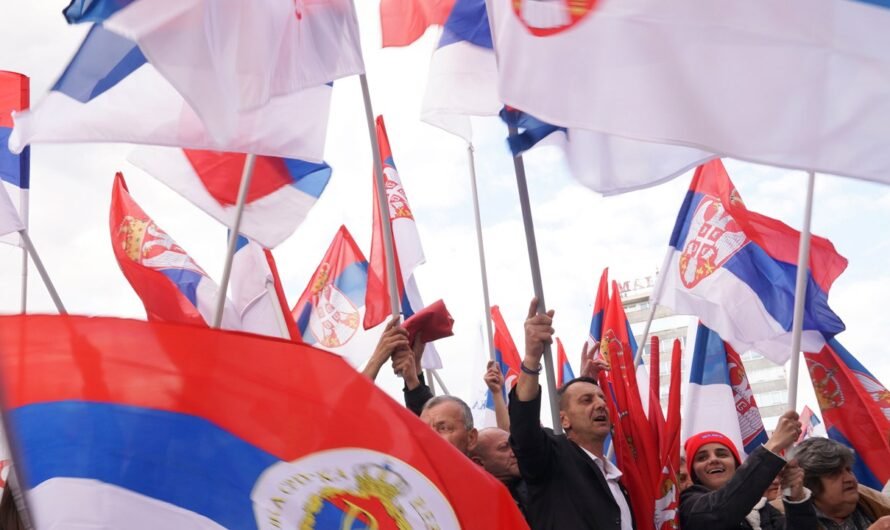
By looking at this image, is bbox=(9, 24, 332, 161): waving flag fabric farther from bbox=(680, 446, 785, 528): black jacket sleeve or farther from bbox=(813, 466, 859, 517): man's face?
bbox=(813, 466, 859, 517): man's face

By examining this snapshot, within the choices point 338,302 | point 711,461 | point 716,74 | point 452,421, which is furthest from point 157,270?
point 716,74

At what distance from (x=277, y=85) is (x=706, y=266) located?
3.98m

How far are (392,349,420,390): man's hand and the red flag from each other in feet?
7.55

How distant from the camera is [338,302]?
1044 cm

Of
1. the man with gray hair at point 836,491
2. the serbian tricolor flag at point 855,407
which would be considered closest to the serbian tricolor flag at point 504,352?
the serbian tricolor flag at point 855,407

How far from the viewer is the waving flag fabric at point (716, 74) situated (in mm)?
3461

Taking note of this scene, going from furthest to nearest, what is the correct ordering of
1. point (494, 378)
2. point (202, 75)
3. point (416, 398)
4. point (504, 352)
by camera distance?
point (504, 352)
point (416, 398)
point (494, 378)
point (202, 75)

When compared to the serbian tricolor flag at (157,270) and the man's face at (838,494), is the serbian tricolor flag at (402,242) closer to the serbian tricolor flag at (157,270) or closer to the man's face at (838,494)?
the serbian tricolor flag at (157,270)

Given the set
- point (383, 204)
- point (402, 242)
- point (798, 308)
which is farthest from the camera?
point (402, 242)

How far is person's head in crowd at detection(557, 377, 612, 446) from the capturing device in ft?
15.2

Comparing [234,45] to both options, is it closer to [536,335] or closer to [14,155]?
[536,335]

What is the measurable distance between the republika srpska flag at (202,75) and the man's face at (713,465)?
7.76ft

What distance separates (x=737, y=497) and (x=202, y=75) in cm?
275

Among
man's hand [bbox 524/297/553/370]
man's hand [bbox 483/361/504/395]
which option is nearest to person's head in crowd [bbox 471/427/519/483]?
man's hand [bbox 483/361/504/395]
